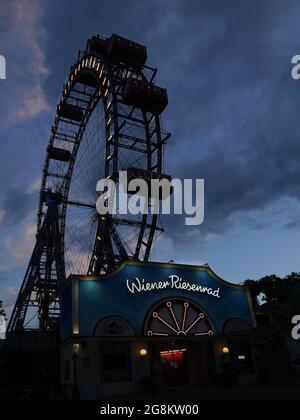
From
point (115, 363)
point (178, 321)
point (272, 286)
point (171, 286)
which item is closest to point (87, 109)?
point (171, 286)

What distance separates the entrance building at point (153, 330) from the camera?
→ 23656 millimetres

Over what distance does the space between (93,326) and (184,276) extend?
25.4ft

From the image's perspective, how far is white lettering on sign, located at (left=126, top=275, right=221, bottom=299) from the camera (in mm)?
26344

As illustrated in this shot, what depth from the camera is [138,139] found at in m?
37.4

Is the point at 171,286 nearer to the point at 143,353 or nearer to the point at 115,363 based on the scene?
the point at 143,353

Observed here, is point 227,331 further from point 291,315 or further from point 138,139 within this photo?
point 138,139

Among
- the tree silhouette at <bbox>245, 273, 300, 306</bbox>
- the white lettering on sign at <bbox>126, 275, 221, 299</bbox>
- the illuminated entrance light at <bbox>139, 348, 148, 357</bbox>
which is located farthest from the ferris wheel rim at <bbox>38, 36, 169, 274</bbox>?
the tree silhouette at <bbox>245, 273, 300, 306</bbox>

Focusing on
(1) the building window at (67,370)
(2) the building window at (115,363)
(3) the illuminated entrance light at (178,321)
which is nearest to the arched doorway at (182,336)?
(3) the illuminated entrance light at (178,321)

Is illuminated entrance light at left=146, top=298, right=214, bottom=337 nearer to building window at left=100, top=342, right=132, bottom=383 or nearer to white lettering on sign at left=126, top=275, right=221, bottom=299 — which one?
white lettering on sign at left=126, top=275, right=221, bottom=299

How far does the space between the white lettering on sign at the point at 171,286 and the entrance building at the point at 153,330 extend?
0.22 ft

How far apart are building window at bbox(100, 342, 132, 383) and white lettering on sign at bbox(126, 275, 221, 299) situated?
3.68 meters

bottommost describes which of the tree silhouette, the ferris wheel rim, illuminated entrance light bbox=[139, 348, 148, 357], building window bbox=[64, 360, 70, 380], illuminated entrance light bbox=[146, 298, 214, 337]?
building window bbox=[64, 360, 70, 380]
